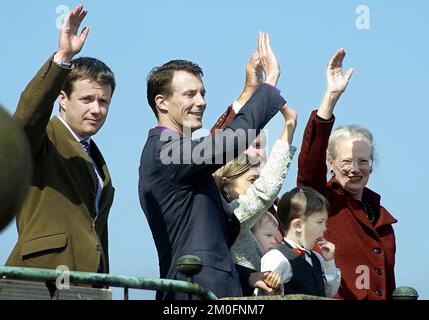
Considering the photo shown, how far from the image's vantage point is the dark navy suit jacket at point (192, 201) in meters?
4.48

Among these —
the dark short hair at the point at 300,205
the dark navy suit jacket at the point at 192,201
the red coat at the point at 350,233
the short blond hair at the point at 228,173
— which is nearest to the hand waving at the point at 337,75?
the red coat at the point at 350,233

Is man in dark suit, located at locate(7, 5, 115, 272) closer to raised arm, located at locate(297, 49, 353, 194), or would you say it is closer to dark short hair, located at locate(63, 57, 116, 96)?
dark short hair, located at locate(63, 57, 116, 96)

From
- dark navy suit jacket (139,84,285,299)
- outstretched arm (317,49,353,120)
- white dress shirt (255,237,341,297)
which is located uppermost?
outstretched arm (317,49,353,120)

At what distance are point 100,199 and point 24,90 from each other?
0.94 metres

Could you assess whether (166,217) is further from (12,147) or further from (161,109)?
(12,147)

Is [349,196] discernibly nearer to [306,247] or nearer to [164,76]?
[306,247]

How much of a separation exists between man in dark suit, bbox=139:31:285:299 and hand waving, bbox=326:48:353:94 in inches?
49.2

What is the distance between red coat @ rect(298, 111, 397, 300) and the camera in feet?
19.3

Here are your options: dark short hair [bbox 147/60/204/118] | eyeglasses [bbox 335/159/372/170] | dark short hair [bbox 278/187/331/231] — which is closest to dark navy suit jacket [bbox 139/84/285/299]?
dark short hair [bbox 147/60/204/118]

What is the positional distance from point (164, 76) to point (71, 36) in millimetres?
835

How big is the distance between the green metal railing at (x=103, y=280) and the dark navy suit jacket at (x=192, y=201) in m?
0.91

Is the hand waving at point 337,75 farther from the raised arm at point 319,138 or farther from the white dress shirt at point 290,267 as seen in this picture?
the white dress shirt at point 290,267

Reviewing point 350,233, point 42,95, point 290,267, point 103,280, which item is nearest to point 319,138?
point 350,233

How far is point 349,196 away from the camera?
20.7ft
